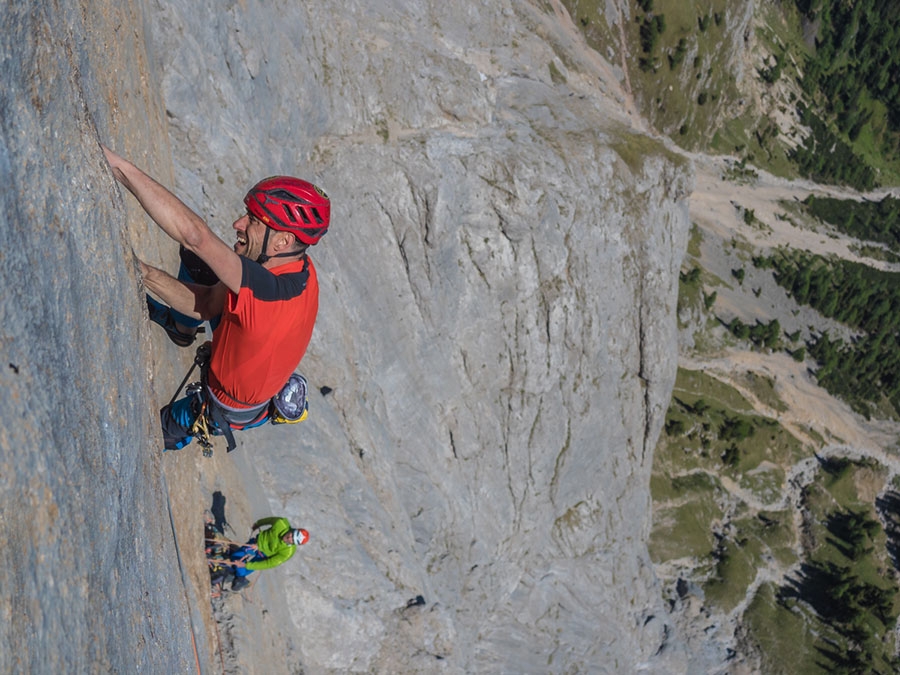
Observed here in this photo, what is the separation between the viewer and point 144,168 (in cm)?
1102

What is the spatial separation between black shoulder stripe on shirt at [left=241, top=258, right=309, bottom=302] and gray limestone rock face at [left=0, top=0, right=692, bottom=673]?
1.50 meters

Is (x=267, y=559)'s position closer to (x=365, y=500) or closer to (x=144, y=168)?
(x=365, y=500)

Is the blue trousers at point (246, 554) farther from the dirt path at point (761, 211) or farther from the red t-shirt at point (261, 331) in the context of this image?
the dirt path at point (761, 211)

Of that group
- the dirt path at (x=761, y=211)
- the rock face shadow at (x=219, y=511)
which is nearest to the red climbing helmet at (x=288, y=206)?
the rock face shadow at (x=219, y=511)

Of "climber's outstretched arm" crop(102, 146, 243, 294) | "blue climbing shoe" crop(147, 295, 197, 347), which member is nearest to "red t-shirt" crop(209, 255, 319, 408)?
"climber's outstretched arm" crop(102, 146, 243, 294)

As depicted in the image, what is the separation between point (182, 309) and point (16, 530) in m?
4.38

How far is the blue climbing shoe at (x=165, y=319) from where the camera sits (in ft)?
31.0

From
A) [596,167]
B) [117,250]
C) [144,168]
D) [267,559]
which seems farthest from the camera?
[596,167]

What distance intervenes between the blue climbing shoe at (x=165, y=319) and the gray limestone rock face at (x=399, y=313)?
1132 mm

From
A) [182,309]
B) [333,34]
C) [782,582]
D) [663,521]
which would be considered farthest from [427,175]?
[782,582]

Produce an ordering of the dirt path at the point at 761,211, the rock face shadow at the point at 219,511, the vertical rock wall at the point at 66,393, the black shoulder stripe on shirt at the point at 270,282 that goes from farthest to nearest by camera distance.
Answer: the dirt path at the point at 761,211, the rock face shadow at the point at 219,511, the black shoulder stripe on shirt at the point at 270,282, the vertical rock wall at the point at 66,393

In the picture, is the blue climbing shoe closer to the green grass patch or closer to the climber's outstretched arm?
the climber's outstretched arm

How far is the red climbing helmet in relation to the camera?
710cm

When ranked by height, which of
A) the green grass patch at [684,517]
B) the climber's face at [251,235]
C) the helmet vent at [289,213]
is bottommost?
the green grass patch at [684,517]
